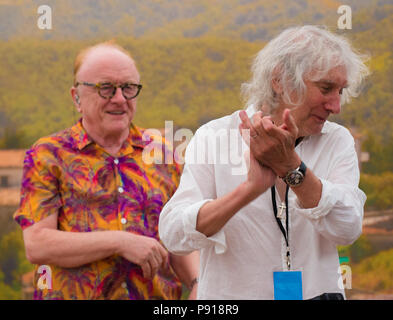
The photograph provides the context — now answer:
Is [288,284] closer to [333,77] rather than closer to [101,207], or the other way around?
[333,77]

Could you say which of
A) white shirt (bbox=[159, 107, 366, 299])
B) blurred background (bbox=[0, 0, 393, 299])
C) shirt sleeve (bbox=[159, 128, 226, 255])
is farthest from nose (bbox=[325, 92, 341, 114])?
blurred background (bbox=[0, 0, 393, 299])

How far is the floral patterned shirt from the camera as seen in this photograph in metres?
2.31

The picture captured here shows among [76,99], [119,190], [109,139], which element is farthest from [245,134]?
[76,99]

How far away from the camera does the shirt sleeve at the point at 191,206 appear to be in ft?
5.93

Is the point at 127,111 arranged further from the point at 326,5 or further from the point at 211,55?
the point at 326,5

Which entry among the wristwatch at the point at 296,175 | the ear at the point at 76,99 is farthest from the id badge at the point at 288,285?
the ear at the point at 76,99

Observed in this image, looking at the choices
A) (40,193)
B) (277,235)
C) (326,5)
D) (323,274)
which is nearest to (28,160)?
(40,193)

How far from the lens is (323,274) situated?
1.88 meters

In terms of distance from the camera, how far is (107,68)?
251cm

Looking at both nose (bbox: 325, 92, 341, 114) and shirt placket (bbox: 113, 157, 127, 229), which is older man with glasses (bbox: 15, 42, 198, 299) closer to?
shirt placket (bbox: 113, 157, 127, 229)

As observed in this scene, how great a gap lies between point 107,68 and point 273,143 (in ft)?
3.46

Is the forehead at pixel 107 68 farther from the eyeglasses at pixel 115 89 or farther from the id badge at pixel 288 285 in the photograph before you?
the id badge at pixel 288 285

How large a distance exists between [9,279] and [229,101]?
90.9 inches

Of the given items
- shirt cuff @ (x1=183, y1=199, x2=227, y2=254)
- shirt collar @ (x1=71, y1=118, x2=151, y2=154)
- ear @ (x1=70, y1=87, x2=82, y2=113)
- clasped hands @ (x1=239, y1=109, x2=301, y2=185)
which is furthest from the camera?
ear @ (x1=70, y1=87, x2=82, y2=113)
